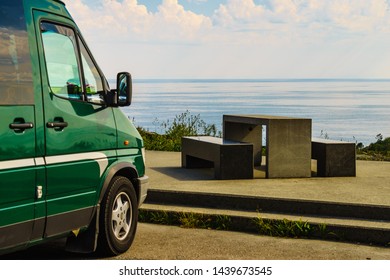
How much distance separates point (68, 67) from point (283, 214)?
366 centimetres

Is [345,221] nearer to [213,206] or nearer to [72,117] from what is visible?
[213,206]

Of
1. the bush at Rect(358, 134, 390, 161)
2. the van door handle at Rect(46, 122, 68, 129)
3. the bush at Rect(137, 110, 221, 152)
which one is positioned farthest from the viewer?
the bush at Rect(137, 110, 221, 152)

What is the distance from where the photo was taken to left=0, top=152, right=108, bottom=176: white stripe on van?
245 inches

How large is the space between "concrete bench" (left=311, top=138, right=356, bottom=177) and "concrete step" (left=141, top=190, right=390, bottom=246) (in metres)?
2.66

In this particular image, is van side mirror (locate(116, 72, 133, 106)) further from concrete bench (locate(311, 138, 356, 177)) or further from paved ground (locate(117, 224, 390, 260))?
concrete bench (locate(311, 138, 356, 177))

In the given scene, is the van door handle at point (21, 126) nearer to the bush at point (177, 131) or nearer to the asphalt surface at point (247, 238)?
the asphalt surface at point (247, 238)

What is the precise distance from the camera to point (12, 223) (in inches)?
248

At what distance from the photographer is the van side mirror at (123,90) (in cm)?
781

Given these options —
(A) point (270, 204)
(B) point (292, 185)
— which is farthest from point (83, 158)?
(B) point (292, 185)

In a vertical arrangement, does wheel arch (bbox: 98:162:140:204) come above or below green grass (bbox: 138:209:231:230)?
above

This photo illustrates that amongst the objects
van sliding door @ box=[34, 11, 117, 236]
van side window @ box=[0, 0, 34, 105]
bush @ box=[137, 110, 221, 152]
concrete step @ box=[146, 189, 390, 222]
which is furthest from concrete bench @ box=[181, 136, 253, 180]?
bush @ box=[137, 110, 221, 152]

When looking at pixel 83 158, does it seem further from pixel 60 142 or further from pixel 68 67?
pixel 68 67

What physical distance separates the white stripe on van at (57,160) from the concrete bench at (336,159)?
5358 mm

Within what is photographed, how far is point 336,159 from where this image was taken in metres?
12.2
